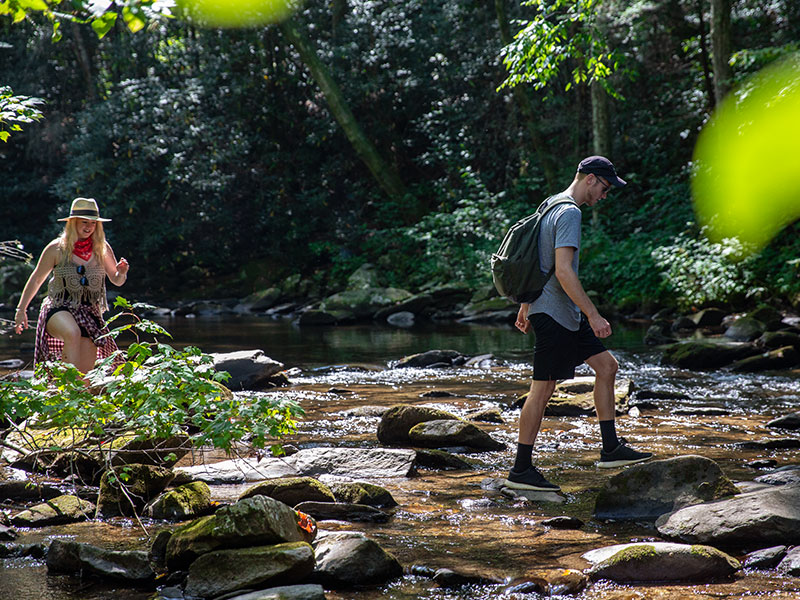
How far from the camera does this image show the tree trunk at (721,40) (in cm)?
1580

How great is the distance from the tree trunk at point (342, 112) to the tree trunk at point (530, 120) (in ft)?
14.2

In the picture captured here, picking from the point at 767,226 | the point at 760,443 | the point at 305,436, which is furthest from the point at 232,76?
the point at 760,443

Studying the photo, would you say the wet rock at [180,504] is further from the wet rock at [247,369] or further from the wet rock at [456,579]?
the wet rock at [247,369]

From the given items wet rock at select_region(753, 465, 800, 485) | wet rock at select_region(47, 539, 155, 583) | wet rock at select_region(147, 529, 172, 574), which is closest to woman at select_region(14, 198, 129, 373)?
wet rock at select_region(147, 529, 172, 574)

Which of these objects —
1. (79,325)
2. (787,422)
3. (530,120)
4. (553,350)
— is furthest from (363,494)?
(530,120)

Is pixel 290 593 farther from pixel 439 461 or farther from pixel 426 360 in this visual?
pixel 426 360

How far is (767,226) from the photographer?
1619cm

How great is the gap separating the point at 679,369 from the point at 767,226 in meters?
6.57

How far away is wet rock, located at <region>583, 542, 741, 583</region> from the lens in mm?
3631

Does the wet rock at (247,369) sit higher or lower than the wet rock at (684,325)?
higher

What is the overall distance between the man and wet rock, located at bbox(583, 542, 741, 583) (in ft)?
4.35

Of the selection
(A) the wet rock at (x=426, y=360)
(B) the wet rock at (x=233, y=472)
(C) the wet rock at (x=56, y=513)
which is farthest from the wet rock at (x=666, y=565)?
(A) the wet rock at (x=426, y=360)

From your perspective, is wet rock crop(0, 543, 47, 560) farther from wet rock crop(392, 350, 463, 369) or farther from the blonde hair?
wet rock crop(392, 350, 463, 369)

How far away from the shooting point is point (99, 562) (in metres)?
3.65
